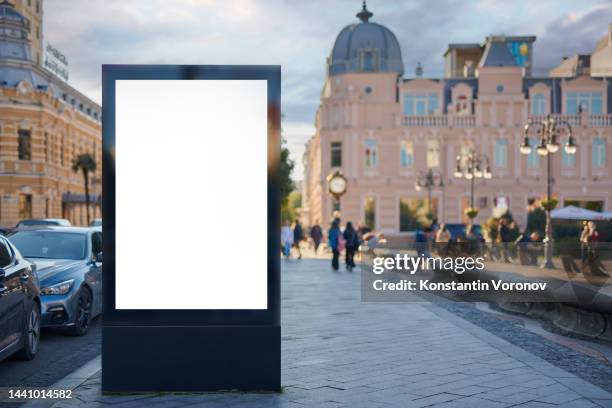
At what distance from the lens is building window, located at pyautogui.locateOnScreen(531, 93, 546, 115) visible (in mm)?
55656

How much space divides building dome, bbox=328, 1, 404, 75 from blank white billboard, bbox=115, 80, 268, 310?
170 feet

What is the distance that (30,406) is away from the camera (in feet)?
20.5

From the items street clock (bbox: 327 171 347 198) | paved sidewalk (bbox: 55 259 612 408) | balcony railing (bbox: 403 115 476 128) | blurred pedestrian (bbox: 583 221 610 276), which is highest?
balcony railing (bbox: 403 115 476 128)

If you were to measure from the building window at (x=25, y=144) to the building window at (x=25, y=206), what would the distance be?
2894 millimetres

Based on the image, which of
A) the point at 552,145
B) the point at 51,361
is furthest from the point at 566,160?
the point at 51,361

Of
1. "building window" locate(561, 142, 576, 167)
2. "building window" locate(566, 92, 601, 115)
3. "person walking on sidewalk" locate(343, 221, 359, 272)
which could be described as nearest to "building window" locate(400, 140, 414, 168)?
"building window" locate(561, 142, 576, 167)

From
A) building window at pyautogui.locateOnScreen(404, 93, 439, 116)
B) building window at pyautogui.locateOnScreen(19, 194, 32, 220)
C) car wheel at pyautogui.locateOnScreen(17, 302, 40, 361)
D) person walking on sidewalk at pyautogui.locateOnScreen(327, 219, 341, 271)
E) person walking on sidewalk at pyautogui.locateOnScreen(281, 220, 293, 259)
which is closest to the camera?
car wheel at pyautogui.locateOnScreen(17, 302, 40, 361)

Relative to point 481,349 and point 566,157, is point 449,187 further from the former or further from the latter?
point 481,349

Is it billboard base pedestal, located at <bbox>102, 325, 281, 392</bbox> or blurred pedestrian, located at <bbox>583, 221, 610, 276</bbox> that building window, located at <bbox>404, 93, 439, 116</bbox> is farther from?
billboard base pedestal, located at <bbox>102, 325, 281, 392</bbox>

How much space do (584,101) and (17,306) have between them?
54.1 meters

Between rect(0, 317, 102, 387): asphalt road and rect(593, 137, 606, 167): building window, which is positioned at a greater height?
rect(593, 137, 606, 167): building window

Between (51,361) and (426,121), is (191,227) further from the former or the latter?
(426,121)

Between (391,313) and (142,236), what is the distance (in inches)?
272

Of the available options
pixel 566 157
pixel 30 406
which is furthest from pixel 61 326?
pixel 566 157
